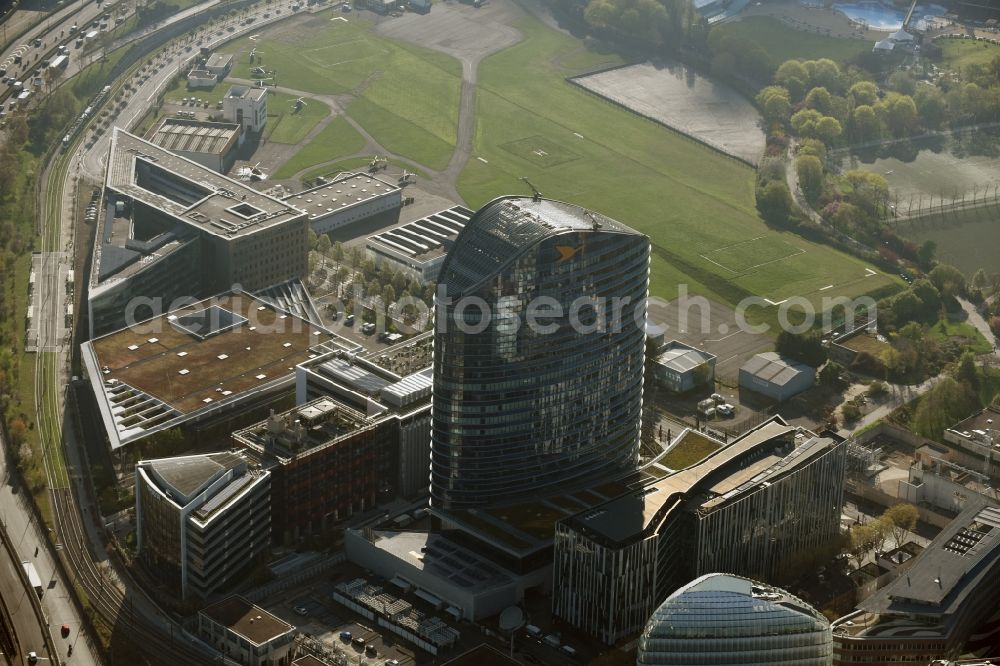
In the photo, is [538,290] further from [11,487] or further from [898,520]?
[11,487]

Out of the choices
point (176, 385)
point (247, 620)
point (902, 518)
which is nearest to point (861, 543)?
point (902, 518)

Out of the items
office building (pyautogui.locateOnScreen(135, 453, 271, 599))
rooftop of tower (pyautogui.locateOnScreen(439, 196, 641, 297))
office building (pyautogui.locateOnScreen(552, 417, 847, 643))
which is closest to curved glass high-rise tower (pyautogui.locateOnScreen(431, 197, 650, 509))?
rooftop of tower (pyautogui.locateOnScreen(439, 196, 641, 297))

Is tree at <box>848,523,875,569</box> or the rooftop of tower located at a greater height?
the rooftop of tower

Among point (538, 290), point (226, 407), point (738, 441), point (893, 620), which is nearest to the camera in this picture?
point (893, 620)

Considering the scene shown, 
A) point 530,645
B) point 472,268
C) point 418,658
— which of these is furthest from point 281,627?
point 472,268

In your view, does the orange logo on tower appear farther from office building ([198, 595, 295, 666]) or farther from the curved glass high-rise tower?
office building ([198, 595, 295, 666])

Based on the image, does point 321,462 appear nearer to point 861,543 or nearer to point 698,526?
point 698,526

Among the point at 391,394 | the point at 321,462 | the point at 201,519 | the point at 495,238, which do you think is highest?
the point at 495,238
